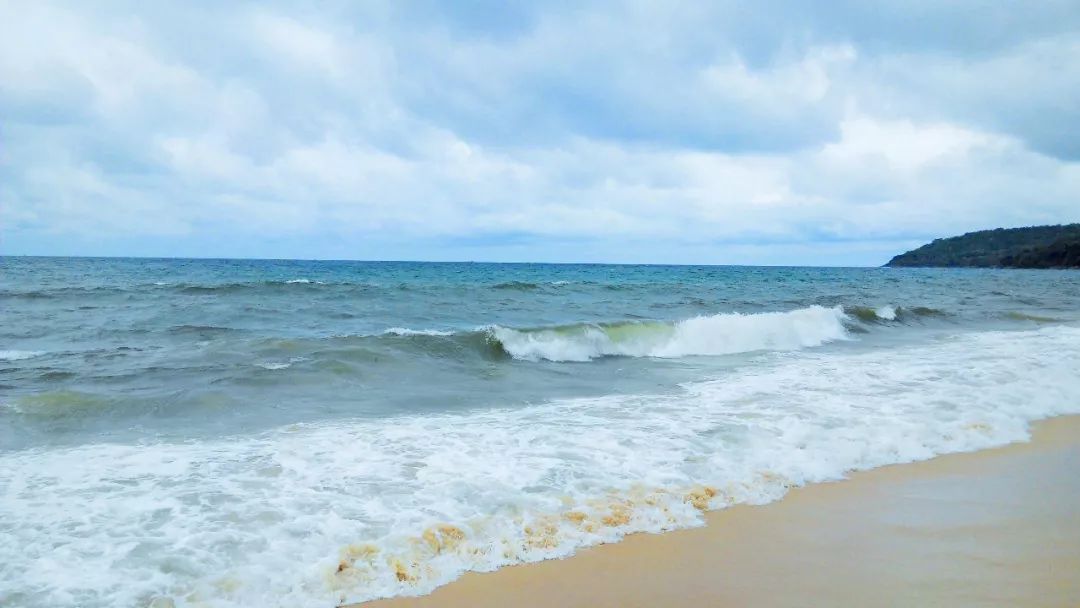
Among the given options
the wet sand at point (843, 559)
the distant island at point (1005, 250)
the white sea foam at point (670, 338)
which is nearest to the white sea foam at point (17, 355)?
the white sea foam at point (670, 338)

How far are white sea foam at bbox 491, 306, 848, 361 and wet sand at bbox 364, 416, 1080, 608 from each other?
868 cm

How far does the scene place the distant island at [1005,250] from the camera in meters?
85.9

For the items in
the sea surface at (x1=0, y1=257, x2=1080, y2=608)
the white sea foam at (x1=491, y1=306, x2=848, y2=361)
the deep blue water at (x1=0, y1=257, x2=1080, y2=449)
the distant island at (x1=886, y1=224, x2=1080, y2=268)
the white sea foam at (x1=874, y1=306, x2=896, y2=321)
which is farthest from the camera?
the distant island at (x1=886, y1=224, x2=1080, y2=268)

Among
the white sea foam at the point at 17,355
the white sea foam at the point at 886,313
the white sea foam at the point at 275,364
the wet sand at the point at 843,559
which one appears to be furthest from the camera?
the white sea foam at the point at 886,313

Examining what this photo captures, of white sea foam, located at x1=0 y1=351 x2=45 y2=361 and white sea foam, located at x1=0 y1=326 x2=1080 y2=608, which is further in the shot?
white sea foam, located at x1=0 y1=351 x2=45 y2=361

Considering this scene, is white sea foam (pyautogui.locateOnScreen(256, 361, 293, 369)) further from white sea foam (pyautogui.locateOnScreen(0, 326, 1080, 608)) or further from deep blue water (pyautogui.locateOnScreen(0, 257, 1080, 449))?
white sea foam (pyautogui.locateOnScreen(0, 326, 1080, 608))

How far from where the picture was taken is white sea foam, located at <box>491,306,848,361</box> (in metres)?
13.8

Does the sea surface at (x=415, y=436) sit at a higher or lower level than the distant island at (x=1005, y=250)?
lower

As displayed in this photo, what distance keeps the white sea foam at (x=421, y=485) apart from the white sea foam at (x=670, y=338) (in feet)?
16.1

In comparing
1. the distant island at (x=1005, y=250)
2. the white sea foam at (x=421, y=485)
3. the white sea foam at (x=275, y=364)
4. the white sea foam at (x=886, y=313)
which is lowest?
the white sea foam at (x=421, y=485)

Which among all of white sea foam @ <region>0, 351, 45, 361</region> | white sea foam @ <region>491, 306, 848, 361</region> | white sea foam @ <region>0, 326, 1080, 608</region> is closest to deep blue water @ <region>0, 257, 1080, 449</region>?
white sea foam @ <region>0, 351, 45, 361</region>

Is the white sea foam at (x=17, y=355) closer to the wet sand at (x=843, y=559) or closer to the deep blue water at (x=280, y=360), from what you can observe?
the deep blue water at (x=280, y=360)

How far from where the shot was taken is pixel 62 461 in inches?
229

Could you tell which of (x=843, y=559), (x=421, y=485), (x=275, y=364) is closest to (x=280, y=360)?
(x=275, y=364)
